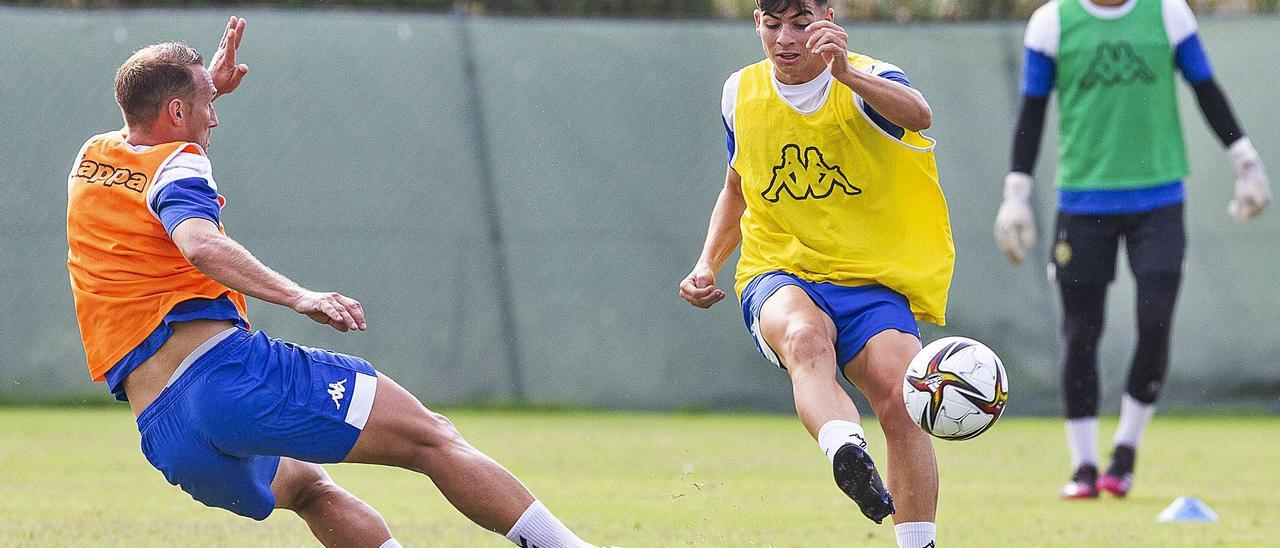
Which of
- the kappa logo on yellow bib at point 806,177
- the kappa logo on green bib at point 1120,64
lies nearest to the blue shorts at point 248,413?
the kappa logo on yellow bib at point 806,177

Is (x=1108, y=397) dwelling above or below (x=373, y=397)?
below

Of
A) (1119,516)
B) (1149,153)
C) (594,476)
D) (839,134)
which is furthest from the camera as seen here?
(594,476)

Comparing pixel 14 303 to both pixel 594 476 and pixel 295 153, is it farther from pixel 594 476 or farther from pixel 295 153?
pixel 594 476

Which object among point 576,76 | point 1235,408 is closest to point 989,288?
point 1235,408

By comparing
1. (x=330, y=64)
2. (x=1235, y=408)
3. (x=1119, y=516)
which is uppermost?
(x=330, y=64)

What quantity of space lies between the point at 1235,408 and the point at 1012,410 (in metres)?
1.70

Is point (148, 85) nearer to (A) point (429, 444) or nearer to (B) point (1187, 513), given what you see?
(A) point (429, 444)

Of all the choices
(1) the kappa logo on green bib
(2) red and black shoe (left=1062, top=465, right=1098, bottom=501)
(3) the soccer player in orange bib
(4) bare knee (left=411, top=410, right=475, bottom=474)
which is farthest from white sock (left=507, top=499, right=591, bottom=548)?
(1) the kappa logo on green bib

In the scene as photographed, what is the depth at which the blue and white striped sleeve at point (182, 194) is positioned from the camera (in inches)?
169

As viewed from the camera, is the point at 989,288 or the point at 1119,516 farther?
the point at 989,288

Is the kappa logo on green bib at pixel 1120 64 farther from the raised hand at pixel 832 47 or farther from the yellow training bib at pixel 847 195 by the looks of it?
the raised hand at pixel 832 47

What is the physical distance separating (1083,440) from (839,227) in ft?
11.0

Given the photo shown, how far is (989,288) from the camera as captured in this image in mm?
12391

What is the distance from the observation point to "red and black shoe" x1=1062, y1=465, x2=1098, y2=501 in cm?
786
